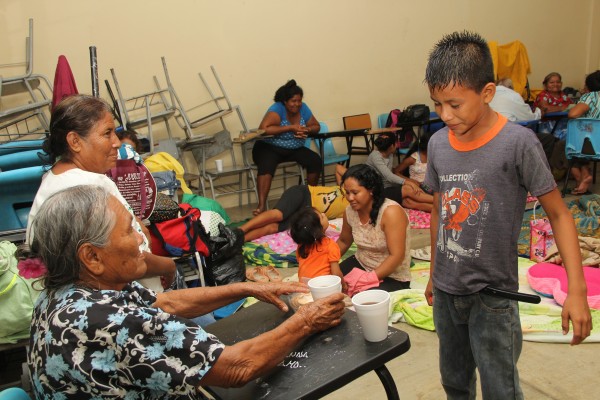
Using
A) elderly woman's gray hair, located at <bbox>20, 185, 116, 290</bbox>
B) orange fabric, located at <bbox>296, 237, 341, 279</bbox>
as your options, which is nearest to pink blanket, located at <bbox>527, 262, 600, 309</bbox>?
orange fabric, located at <bbox>296, 237, 341, 279</bbox>

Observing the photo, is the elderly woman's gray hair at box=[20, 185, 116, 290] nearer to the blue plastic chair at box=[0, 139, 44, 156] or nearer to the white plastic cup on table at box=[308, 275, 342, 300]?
the white plastic cup on table at box=[308, 275, 342, 300]

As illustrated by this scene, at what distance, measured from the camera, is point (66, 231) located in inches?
43.6

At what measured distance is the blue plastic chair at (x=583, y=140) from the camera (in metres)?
5.20

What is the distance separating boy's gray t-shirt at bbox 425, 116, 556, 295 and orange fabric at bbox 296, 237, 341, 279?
56.5 inches

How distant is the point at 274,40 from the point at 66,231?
18.8 ft

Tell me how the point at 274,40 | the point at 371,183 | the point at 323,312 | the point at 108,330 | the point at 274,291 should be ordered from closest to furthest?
the point at 108,330, the point at 323,312, the point at 274,291, the point at 371,183, the point at 274,40

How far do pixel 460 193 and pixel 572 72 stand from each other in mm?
9290

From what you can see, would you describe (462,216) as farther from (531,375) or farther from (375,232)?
(375,232)

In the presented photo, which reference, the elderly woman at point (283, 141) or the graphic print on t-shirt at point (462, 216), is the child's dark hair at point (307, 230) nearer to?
the graphic print on t-shirt at point (462, 216)

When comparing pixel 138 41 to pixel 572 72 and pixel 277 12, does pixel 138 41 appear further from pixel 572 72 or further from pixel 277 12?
pixel 572 72

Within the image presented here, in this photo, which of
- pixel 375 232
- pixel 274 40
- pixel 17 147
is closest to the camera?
pixel 375 232

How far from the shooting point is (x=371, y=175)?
2979 mm

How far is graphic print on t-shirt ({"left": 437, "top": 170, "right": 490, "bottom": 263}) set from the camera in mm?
1480

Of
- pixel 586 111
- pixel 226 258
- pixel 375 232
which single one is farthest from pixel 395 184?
pixel 226 258
